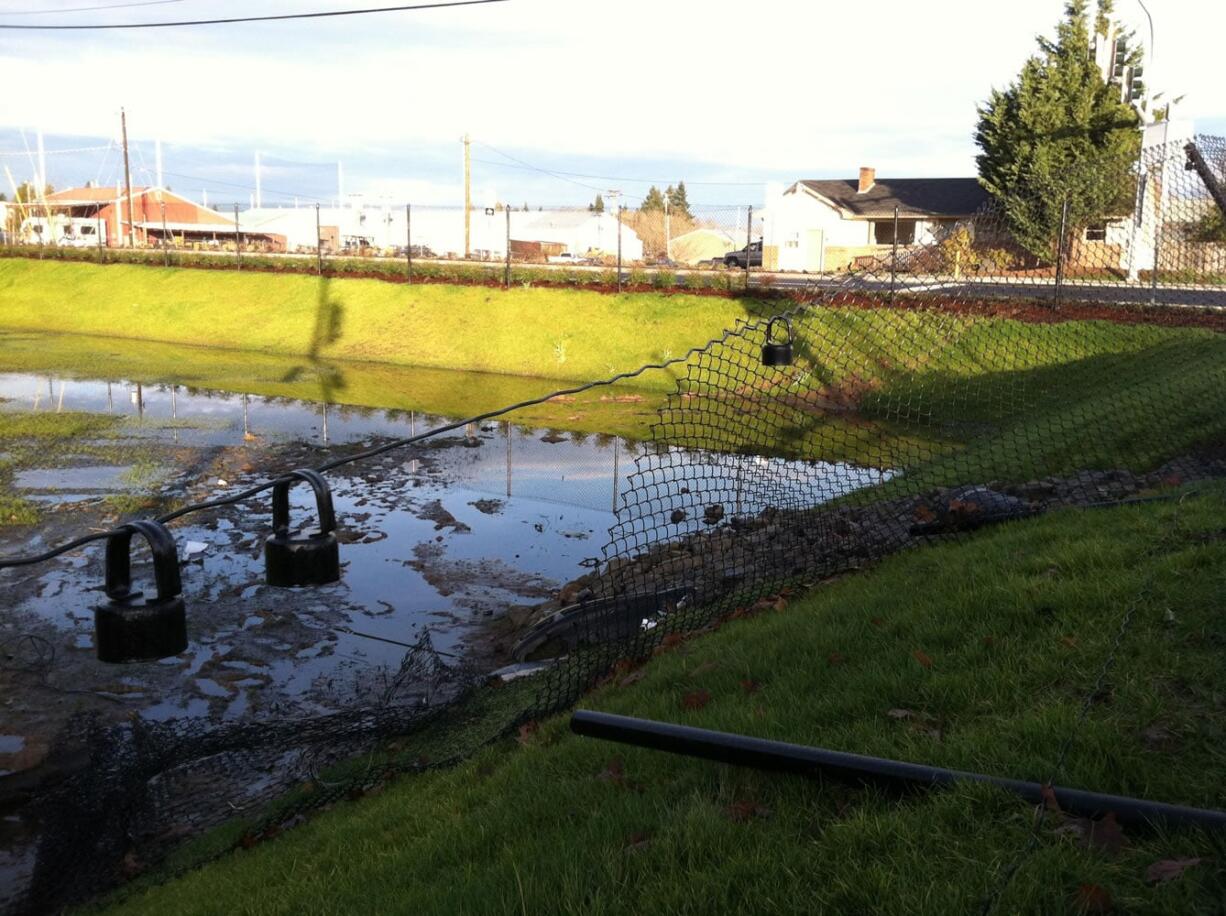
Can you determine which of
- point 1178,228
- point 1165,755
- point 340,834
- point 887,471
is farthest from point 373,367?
point 1165,755

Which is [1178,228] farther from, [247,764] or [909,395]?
[247,764]

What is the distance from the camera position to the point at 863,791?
3213mm

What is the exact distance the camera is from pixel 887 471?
12648mm

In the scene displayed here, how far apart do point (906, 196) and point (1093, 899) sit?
2033 inches

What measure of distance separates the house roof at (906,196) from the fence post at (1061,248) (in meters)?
28.8

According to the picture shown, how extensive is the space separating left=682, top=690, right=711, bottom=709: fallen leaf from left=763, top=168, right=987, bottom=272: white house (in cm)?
4444

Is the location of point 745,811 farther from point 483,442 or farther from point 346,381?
point 346,381

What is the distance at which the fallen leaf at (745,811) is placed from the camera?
3.27 m

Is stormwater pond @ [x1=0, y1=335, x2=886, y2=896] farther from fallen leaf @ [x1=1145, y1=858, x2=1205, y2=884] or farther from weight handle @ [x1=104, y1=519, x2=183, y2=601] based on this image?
fallen leaf @ [x1=1145, y1=858, x2=1205, y2=884]

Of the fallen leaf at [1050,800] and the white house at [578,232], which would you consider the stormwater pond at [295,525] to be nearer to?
the fallen leaf at [1050,800]

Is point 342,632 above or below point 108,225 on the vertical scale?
below

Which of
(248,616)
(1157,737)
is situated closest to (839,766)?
(1157,737)

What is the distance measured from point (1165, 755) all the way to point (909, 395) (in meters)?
15.2

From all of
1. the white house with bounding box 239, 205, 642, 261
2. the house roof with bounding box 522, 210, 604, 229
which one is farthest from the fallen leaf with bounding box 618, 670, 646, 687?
the house roof with bounding box 522, 210, 604, 229
